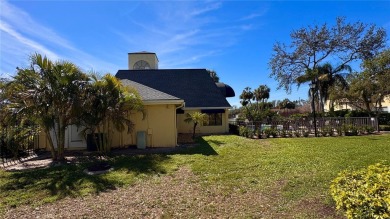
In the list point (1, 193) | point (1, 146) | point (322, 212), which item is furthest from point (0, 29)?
point (322, 212)

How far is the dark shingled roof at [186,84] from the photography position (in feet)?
71.7

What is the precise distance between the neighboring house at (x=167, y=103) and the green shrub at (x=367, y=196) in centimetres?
931

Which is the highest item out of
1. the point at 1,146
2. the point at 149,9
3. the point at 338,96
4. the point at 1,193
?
the point at 149,9

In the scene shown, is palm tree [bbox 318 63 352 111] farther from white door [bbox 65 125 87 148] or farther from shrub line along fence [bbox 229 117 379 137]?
white door [bbox 65 125 87 148]

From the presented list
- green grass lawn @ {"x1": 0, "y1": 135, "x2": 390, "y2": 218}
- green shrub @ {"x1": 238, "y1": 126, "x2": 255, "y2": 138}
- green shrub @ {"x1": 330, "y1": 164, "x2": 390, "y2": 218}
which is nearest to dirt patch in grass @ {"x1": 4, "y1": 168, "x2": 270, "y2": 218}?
green grass lawn @ {"x1": 0, "y1": 135, "x2": 390, "y2": 218}

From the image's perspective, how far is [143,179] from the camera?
22.2 feet

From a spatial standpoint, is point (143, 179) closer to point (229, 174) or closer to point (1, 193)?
point (229, 174)

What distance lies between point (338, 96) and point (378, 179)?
26578 millimetres

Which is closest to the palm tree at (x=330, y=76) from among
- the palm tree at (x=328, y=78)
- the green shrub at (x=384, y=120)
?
the palm tree at (x=328, y=78)

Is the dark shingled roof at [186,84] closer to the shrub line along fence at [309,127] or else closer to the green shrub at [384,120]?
the shrub line along fence at [309,127]

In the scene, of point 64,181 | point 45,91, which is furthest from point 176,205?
point 45,91

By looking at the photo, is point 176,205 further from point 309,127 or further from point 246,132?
point 309,127

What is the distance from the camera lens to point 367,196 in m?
3.07

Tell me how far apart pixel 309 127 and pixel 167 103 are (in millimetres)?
12525
